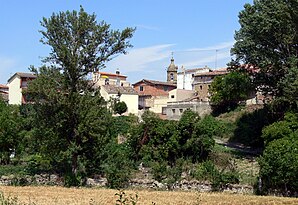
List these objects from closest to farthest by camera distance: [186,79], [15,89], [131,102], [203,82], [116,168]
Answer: [116,168], [131,102], [15,89], [203,82], [186,79]

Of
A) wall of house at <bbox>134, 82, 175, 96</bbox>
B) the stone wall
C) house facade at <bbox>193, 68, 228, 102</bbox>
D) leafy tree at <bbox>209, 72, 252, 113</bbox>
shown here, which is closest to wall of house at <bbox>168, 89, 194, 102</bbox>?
house facade at <bbox>193, 68, 228, 102</bbox>

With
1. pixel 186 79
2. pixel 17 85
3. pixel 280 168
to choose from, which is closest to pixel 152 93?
pixel 186 79

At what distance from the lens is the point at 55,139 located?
3014cm

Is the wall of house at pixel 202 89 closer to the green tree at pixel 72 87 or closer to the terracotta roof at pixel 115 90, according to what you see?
the terracotta roof at pixel 115 90

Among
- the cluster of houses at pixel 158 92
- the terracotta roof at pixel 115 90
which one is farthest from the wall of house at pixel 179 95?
the terracotta roof at pixel 115 90

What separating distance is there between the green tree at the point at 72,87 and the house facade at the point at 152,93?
4588 cm

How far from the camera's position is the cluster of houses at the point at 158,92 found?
210 ft

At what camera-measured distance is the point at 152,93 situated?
8531cm

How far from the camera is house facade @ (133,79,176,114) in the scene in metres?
77.9

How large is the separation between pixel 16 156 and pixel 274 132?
2021cm

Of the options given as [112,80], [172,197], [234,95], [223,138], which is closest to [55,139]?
[172,197]

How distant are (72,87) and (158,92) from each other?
185ft

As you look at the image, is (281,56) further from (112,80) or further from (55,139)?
(112,80)

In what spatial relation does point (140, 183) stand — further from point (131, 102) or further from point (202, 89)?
point (202, 89)
